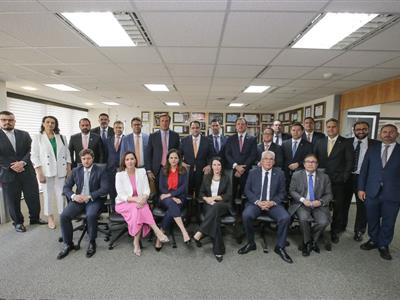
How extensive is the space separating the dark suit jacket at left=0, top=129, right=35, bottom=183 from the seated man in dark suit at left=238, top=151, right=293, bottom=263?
10.9ft

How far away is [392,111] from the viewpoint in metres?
6.75

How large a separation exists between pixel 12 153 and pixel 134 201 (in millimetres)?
2035

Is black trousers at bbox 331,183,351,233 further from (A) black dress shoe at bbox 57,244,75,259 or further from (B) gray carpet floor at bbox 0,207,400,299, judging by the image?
(A) black dress shoe at bbox 57,244,75,259

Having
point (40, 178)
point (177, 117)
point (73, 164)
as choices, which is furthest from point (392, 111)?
point (40, 178)

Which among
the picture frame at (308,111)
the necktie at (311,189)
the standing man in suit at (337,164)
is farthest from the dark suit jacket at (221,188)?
the picture frame at (308,111)

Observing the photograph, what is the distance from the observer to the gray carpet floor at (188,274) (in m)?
2.08

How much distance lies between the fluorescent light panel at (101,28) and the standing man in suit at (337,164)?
2901 millimetres

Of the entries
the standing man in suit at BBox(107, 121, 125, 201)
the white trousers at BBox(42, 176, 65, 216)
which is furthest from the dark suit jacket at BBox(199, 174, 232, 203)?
the white trousers at BBox(42, 176, 65, 216)

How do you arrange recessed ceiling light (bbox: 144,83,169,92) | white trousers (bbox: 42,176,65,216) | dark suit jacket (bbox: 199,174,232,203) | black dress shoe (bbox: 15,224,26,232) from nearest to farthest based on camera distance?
dark suit jacket (bbox: 199,174,232,203)
black dress shoe (bbox: 15,224,26,232)
white trousers (bbox: 42,176,65,216)
recessed ceiling light (bbox: 144,83,169,92)

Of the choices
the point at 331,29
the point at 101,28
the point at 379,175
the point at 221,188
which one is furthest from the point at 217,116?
the point at 101,28

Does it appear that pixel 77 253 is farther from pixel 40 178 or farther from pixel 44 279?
pixel 40 178

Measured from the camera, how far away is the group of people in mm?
2766

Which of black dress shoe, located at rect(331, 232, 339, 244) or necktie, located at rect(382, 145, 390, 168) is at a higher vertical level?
necktie, located at rect(382, 145, 390, 168)

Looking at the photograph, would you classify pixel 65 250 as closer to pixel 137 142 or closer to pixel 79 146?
pixel 79 146
